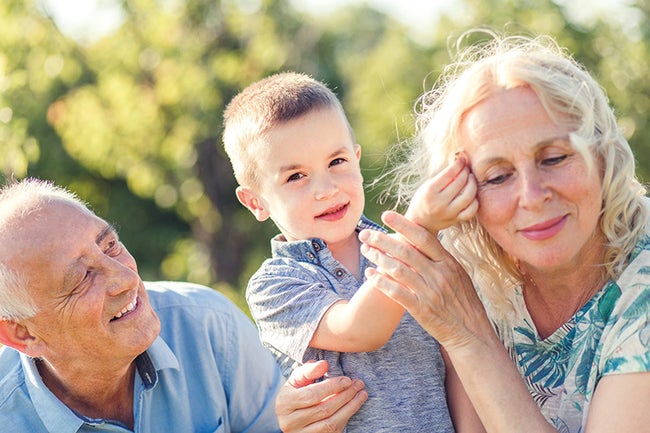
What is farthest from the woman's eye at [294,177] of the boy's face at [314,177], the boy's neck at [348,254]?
the boy's neck at [348,254]

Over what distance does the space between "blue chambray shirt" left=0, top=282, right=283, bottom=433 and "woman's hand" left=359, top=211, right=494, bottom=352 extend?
3.59 ft

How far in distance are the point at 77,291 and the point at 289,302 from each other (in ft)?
2.67

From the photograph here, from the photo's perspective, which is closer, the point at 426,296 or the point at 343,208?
the point at 426,296

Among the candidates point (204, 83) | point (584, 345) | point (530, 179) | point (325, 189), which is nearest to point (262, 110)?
point (325, 189)

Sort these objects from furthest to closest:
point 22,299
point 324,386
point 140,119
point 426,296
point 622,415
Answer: point 140,119 → point 22,299 → point 324,386 → point 426,296 → point 622,415

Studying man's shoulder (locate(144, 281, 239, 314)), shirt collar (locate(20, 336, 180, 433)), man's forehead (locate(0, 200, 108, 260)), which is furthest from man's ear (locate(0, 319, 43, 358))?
man's shoulder (locate(144, 281, 239, 314))

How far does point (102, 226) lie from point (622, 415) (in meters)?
1.92

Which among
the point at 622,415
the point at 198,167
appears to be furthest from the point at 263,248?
the point at 622,415

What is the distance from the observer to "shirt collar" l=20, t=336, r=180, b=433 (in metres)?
3.29

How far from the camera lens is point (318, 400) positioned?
2.91m

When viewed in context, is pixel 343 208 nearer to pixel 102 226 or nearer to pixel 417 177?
pixel 417 177

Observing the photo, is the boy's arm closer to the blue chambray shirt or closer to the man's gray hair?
the blue chambray shirt

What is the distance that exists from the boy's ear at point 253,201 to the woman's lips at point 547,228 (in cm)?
101

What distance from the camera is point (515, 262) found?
2943mm
